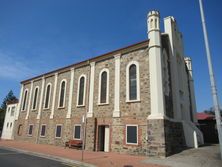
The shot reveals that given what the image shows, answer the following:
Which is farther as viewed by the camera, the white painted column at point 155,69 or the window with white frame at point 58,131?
the window with white frame at point 58,131

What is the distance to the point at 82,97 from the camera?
1967 centimetres

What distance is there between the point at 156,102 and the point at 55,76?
15943 millimetres

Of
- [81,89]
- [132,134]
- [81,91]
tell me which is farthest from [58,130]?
[132,134]

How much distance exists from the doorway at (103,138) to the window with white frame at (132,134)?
2641 mm

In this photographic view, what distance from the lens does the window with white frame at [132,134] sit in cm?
1427

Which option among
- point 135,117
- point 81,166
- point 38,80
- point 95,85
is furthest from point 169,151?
point 38,80

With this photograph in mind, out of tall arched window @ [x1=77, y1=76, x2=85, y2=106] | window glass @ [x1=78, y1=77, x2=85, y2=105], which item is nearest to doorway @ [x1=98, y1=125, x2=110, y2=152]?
tall arched window @ [x1=77, y1=76, x2=85, y2=106]

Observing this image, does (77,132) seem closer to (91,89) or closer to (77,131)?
(77,131)

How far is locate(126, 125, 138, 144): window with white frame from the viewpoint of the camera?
1427cm

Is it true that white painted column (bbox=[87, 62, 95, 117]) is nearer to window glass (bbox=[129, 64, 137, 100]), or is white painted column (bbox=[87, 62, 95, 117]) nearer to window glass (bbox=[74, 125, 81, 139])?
window glass (bbox=[74, 125, 81, 139])

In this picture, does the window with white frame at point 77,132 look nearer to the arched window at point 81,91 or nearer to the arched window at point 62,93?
the arched window at point 81,91

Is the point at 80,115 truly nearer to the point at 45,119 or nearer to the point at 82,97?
the point at 82,97

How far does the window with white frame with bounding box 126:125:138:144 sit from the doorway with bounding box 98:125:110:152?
2.64m

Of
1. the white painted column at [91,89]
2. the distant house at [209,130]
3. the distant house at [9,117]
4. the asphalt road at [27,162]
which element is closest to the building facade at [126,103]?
the white painted column at [91,89]
